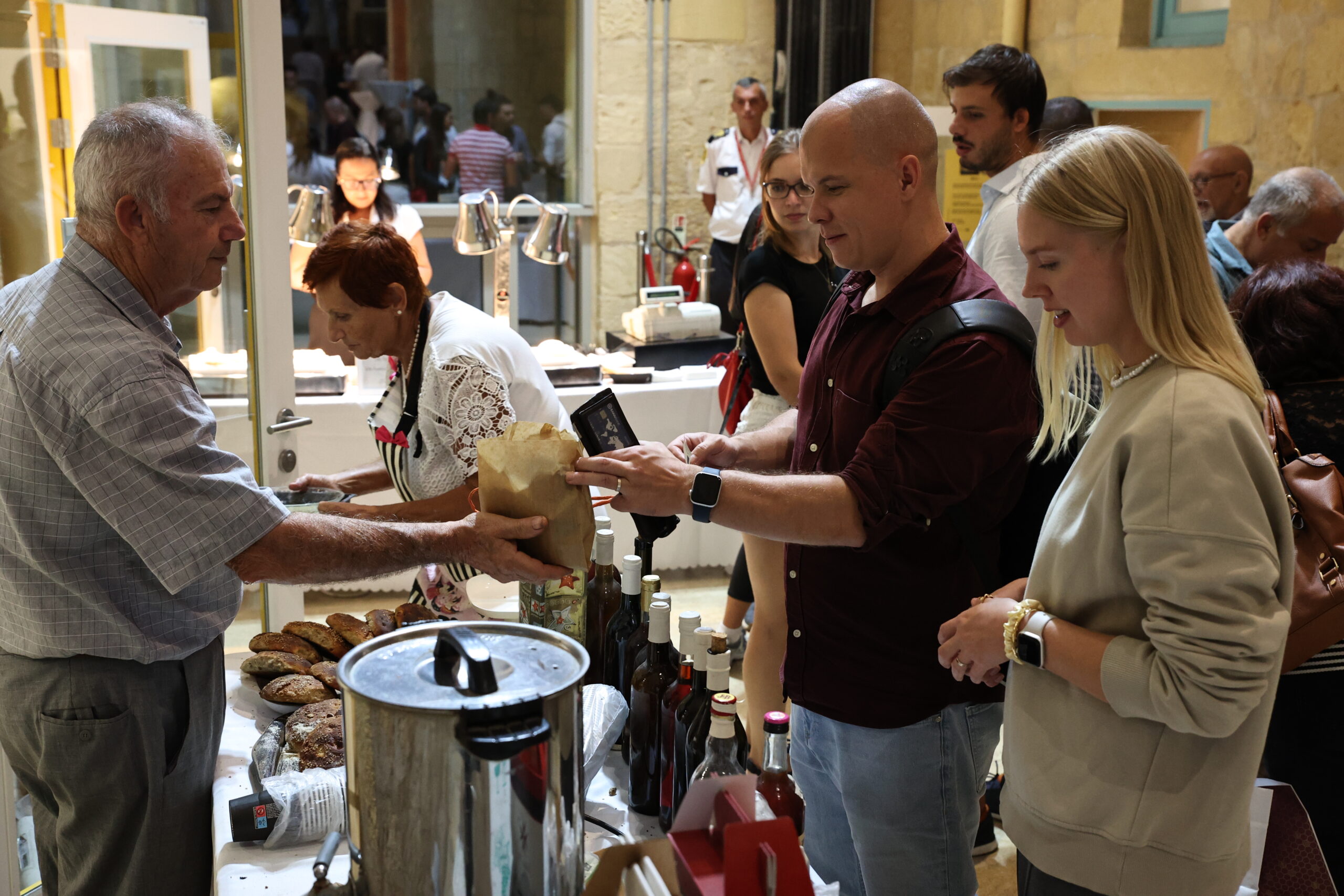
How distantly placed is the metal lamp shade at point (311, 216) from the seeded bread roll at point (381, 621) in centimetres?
258

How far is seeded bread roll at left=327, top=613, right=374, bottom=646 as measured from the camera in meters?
1.88

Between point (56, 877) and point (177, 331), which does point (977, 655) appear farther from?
point (177, 331)

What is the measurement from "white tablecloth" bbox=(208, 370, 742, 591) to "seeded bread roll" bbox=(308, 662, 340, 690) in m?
1.91

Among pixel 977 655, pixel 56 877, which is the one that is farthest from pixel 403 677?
pixel 56 877

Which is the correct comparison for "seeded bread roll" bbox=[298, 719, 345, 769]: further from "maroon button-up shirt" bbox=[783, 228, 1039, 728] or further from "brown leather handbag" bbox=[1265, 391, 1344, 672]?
"brown leather handbag" bbox=[1265, 391, 1344, 672]

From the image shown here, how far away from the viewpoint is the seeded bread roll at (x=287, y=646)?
185cm

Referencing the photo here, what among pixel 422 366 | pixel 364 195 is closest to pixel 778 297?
pixel 422 366

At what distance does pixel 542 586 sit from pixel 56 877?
2.92ft

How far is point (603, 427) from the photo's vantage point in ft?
5.34

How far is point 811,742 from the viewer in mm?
1795

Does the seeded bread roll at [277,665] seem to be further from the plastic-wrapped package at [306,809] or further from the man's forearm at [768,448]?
the man's forearm at [768,448]

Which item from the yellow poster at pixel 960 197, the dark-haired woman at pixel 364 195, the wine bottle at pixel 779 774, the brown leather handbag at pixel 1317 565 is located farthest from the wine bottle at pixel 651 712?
the yellow poster at pixel 960 197

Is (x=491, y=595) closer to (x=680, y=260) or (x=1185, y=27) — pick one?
(x=1185, y=27)

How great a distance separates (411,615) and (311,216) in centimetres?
270
